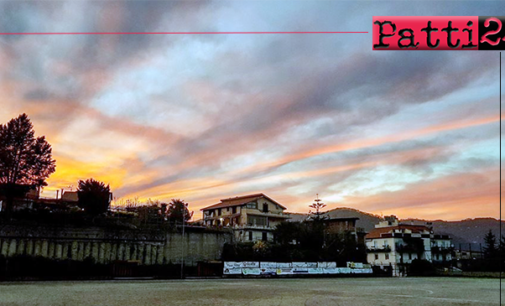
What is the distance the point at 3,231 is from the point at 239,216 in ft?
170

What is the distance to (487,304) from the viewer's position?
20094 mm

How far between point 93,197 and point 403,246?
62567 millimetres

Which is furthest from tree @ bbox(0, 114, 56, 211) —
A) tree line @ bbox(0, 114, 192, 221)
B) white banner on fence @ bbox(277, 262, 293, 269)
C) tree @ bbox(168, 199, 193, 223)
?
white banner on fence @ bbox(277, 262, 293, 269)

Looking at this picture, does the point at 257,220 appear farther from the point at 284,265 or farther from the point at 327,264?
the point at 284,265

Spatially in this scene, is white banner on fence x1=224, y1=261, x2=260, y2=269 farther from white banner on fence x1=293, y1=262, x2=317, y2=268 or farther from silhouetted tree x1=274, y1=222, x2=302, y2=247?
silhouetted tree x1=274, y1=222, x2=302, y2=247

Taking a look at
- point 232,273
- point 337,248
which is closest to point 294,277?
point 232,273

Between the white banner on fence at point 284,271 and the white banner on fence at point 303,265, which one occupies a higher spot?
the white banner on fence at point 303,265

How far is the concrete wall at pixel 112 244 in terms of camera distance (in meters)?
46.7

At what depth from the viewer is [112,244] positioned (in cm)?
5206

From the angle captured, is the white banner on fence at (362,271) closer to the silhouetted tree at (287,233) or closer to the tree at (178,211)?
the silhouetted tree at (287,233)

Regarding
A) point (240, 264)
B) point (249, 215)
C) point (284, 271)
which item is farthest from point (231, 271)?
point (249, 215)

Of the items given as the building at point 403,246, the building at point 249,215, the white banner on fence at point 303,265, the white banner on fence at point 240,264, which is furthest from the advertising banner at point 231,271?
the building at point 403,246

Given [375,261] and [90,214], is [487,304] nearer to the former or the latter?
[90,214]

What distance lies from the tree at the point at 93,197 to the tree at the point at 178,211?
11033 mm
